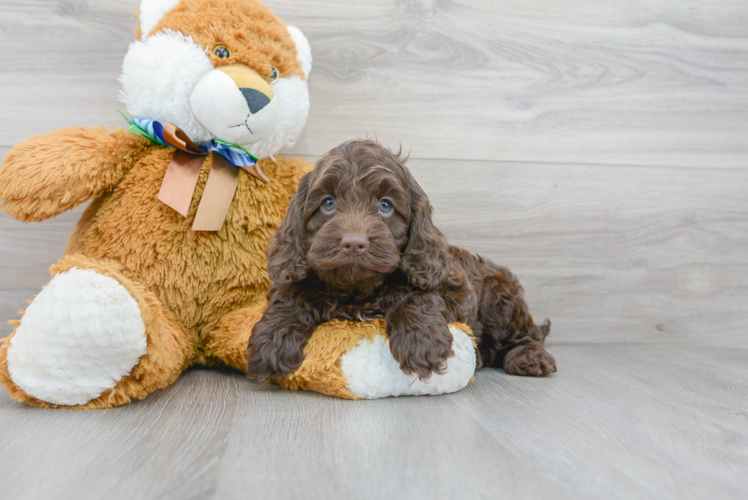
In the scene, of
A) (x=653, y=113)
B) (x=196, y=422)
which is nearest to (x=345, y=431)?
(x=196, y=422)

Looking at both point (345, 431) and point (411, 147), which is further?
point (411, 147)

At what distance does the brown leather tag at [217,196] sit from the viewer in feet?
5.37

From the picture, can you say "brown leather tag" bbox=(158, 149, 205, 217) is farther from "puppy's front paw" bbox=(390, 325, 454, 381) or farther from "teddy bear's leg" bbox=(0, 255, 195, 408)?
"puppy's front paw" bbox=(390, 325, 454, 381)

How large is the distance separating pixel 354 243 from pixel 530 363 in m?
0.86

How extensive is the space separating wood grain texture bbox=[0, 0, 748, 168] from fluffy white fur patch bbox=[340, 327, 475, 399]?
1.00 m

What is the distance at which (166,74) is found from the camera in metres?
1.60

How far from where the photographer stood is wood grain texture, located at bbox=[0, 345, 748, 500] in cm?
96

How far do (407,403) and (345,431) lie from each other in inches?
Answer: 10.3

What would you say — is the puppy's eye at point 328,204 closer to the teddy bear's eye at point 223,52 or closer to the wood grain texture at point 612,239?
the teddy bear's eye at point 223,52

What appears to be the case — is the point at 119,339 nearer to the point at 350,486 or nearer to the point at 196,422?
the point at 196,422

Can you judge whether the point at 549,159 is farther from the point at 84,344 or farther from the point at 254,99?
the point at 84,344

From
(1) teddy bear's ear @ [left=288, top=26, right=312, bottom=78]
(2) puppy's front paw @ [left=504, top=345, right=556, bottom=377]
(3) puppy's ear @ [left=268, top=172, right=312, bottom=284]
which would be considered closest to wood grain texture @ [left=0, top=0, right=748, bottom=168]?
(1) teddy bear's ear @ [left=288, top=26, right=312, bottom=78]

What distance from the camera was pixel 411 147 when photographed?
222cm

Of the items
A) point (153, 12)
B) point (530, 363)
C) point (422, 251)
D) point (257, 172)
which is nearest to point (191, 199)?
point (257, 172)
